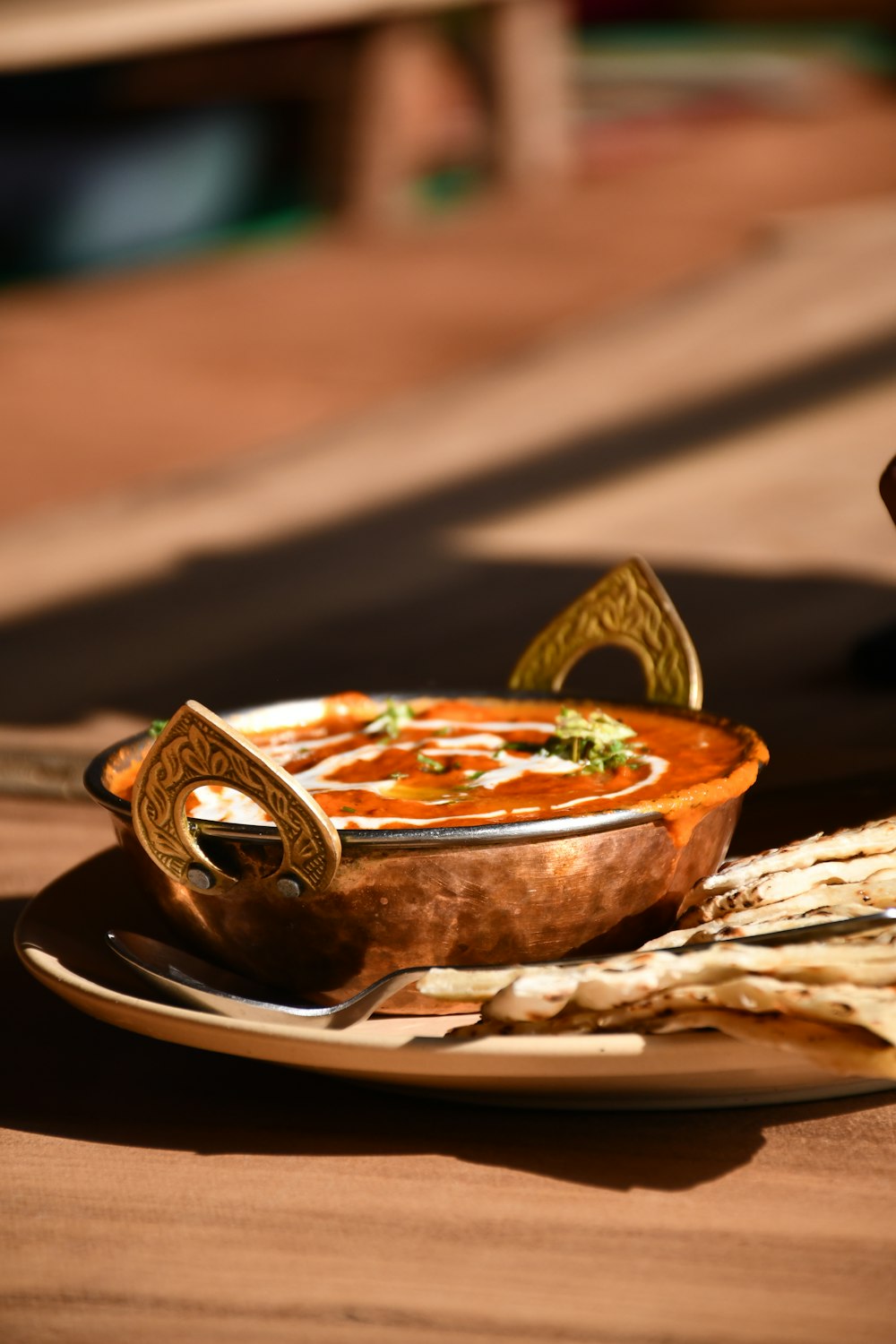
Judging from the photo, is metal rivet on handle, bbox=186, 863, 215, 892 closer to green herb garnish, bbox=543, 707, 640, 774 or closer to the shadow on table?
the shadow on table

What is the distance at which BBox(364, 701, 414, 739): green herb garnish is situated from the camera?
978mm

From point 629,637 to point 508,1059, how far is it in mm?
409

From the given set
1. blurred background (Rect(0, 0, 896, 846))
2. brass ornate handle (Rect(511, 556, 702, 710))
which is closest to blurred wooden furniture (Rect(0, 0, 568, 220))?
blurred background (Rect(0, 0, 896, 846))

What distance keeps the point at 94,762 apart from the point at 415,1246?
0.34 m

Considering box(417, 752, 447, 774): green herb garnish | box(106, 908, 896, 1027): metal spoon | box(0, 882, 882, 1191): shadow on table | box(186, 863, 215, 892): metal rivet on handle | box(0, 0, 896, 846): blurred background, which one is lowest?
Answer: box(0, 0, 896, 846): blurred background

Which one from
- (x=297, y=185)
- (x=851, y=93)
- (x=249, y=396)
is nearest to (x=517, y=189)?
(x=297, y=185)

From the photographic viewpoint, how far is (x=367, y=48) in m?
4.88

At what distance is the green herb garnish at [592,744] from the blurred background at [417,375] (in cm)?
17

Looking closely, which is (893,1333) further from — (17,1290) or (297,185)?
(297,185)

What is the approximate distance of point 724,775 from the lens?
861 mm

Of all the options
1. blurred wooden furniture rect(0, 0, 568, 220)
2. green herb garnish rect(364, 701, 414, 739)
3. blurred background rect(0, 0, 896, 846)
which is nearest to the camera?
green herb garnish rect(364, 701, 414, 739)

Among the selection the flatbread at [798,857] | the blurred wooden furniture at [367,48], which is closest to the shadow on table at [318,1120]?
the flatbread at [798,857]

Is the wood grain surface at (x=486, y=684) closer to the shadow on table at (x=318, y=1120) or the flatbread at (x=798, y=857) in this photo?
the shadow on table at (x=318, y=1120)

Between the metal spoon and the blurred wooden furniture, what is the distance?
11.5ft
